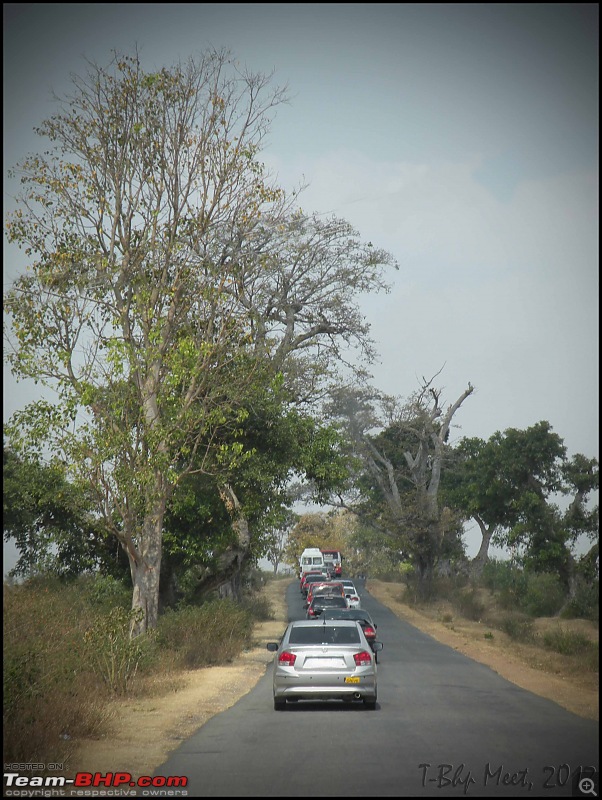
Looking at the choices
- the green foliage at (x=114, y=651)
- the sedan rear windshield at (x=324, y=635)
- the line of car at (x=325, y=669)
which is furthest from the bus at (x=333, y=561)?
the line of car at (x=325, y=669)

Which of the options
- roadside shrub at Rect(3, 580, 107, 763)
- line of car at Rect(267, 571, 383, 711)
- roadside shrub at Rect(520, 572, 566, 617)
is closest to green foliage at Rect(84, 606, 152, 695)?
roadside shrub at Rect(3, 580, 107, 763)

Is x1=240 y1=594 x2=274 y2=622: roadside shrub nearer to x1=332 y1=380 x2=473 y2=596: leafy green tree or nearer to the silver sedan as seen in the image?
x1=332 y1=380 x2=473 y2=596: leafy green tree

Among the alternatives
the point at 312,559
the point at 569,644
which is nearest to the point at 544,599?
the point at 569,644

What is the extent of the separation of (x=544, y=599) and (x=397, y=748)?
3623 centimetres

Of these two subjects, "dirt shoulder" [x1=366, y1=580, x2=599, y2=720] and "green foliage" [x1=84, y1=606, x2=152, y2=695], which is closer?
"green foliage" [x1=84, y1=606, x2=152, y2=695]

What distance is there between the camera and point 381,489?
68.7m

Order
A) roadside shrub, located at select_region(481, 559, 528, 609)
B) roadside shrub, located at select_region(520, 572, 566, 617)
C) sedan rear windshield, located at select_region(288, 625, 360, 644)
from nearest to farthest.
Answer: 1. sedan rear windshield, located at select_region(288, 625, 360, 644)
2. roadside shrub, located at select_region(520, 572, 566, 617)
3. roadside shrub, located at select_region(481, 559, 528, 609)

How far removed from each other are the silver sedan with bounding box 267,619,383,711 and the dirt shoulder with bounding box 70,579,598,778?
1.43 m

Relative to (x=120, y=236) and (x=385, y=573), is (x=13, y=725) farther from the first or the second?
(x=385, y=573)

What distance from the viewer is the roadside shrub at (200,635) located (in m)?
25.8

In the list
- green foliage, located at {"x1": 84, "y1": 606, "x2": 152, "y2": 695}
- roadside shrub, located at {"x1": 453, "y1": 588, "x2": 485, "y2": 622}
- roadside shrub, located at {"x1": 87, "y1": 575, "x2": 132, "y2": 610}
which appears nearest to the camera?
green foliage, located at {"x1": 84, "y1": 606, "x2": 152, "y2": 695}

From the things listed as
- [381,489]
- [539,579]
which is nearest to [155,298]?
[539,579]

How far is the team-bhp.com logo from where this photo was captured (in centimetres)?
958

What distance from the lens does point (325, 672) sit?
52.4 feet
